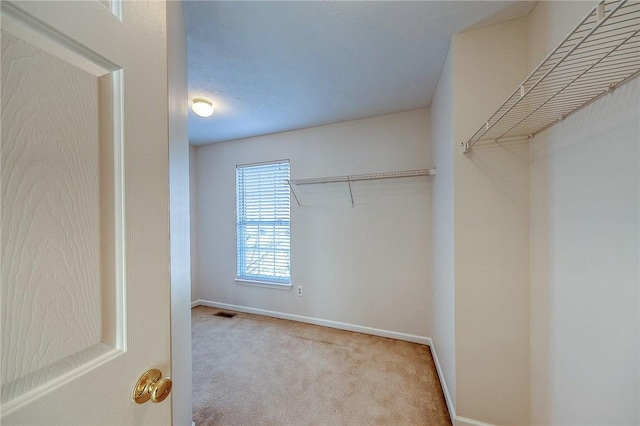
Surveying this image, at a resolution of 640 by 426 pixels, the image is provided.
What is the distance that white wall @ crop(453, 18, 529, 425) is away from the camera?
138 centimetres

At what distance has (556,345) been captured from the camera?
45.9 inches

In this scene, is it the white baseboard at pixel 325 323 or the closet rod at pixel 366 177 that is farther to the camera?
the white baseboard at pixel 325 323

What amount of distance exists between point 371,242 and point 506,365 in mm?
1492

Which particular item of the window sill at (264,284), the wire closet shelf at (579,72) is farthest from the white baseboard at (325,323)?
the wire closet shelf at (579,72)

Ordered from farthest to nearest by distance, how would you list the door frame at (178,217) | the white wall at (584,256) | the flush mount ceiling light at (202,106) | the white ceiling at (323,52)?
the flush mount ceiling light at (202,106)
the white ceiling at (323,52)
the door frame at (178,217)
the white wall at (584,256)

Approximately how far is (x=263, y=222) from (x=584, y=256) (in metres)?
2.97

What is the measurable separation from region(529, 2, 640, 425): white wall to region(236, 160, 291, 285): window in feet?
8.04

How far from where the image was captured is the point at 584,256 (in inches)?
39.8

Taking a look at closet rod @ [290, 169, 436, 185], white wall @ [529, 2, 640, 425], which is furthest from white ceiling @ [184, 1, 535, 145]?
closet rod @ [290, 169, 436, 185]

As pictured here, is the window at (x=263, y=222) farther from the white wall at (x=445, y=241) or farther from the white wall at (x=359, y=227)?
the white wall at (x=445, y=241)

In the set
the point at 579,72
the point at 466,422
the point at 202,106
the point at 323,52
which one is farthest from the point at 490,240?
the point at 202,106

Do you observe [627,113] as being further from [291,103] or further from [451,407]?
[291,103]

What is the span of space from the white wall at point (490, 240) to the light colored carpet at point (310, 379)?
429mm

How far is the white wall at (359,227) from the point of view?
2.53 metres
